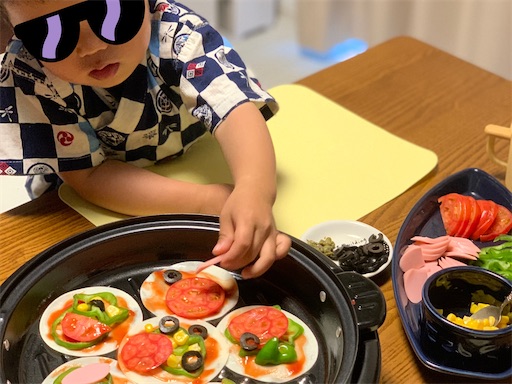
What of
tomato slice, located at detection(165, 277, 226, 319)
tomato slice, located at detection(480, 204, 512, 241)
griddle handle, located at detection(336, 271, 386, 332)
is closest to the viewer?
griddle handle, located at detection(336, 271, 386, 332)

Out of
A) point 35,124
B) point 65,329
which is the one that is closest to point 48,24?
point 35,124

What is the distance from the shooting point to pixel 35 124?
0.80 metres

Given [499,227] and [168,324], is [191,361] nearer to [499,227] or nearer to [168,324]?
[168,324]

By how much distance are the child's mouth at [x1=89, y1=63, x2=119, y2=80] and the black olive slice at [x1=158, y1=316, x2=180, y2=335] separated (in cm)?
27

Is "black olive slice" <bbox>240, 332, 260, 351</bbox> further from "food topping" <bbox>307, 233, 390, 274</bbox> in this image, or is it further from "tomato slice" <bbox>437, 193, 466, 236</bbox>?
"tomato slice" <bbox>437, 193, 466, 236</bbox>

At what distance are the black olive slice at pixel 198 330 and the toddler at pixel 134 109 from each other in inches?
5.0

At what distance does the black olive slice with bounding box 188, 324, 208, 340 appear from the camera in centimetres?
63

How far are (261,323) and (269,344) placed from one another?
0.05 meters

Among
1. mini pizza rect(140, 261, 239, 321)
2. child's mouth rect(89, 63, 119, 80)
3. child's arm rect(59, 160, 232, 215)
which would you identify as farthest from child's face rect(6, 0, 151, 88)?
mini pizza rect(140, 261, 239, 321)

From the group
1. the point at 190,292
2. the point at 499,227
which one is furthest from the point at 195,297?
the point at 499,227

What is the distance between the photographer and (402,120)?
1.00 meters

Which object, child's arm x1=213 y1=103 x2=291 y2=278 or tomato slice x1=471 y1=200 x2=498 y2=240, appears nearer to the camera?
child's arm x1=213 y1=103 x2=291 y2=278

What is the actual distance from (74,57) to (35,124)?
0.44ft

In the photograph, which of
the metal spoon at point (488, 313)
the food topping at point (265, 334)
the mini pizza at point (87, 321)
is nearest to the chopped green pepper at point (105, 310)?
the mini pizza at point (87, 321)
